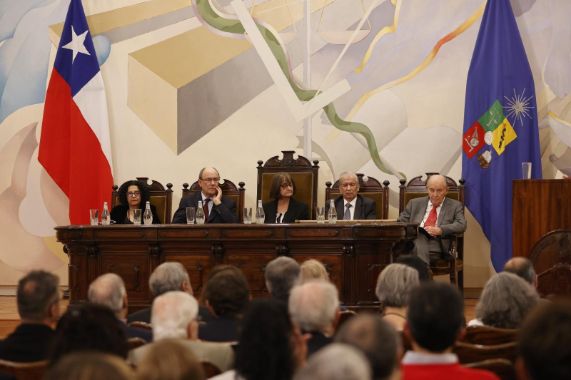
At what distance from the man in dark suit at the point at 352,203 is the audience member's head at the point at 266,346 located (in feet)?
17.7

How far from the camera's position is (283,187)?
26.6ft

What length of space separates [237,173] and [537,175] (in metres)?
2.95

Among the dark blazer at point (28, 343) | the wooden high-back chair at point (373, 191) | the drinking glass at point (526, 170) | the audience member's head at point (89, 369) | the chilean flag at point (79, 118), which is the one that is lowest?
the dark blazer at point (28, 343)

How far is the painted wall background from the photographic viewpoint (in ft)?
28.3

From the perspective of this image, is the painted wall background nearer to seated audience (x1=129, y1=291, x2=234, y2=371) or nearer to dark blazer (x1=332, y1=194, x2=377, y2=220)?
dark blazer (x1=332, y1=194, x2=377, y2=220)

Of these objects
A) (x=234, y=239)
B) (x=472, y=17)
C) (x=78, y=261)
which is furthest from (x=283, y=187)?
(x=472, y=17)

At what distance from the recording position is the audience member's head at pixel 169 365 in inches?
79.2

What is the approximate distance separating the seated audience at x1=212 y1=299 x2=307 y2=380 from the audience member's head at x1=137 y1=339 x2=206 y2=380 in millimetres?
490

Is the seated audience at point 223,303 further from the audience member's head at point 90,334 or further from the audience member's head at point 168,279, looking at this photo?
the audience member's head at point 90,334

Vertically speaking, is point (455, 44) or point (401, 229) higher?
point (455, 44)

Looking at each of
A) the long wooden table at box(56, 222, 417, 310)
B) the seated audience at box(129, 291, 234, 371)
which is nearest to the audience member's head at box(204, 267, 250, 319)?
the seated audience at box(129, 291, 234, 371)

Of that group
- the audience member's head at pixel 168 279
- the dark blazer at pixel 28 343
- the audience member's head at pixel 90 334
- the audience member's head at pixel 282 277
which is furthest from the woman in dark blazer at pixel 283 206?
the audience member's head at pixel 90 334

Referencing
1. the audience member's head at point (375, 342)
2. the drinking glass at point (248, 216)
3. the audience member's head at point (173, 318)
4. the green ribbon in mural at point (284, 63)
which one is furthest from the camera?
the green ribbon in mural at point (284, 63)

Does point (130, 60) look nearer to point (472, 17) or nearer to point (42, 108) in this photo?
point (42, 108)
